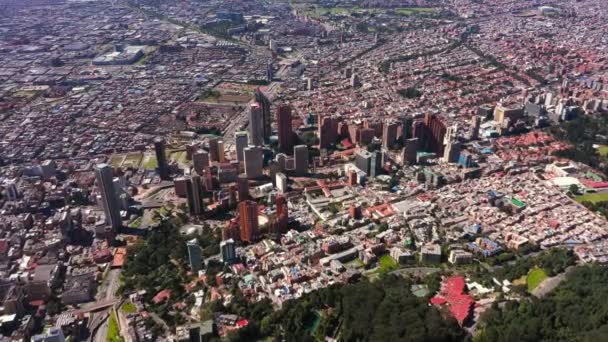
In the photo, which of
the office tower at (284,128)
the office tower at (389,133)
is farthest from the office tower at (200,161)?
the office tower at (389,133)

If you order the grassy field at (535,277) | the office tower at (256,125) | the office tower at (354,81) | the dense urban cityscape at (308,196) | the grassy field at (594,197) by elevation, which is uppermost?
the office tower at (256,125)

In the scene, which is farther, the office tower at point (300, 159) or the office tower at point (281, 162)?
the office tower at point (281, 162)

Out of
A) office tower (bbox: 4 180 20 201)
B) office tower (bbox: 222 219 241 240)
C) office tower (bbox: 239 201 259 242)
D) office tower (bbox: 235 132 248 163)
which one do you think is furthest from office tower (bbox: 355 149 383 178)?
office tower (bbox: 4 180 20 201)

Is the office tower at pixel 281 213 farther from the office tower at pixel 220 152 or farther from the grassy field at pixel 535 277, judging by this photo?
the grassy field at pixel 535 277

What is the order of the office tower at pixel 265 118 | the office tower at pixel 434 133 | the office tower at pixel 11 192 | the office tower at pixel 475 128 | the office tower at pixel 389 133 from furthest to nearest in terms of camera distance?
the office tower at pixel 475 128 → the office tower at pixel 265 118 → the office tower at pixel 389 133 → the office tower at pixel 434 133 → the office tower at pixel 11 192

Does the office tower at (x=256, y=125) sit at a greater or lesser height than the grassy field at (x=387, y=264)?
greater

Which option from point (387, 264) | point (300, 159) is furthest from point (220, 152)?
point (387, 264)

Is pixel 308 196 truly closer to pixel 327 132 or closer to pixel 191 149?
pixel 327 132
